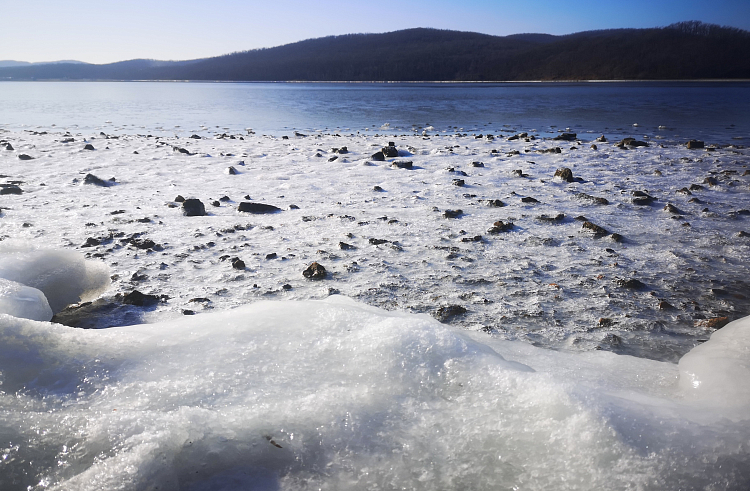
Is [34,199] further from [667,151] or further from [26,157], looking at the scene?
[667,151]

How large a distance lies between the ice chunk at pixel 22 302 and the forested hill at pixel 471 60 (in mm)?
101519

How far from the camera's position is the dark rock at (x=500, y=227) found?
4.19 m

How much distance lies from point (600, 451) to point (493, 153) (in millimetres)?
8024

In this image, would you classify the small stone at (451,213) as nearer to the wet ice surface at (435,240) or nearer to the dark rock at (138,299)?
the wet ice surface at (435,240)

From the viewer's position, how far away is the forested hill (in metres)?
88.1

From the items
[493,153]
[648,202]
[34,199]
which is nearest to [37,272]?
[34,199]

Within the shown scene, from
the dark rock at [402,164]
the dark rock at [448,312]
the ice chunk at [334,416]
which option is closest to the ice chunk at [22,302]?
the ice chunk at [334,416]

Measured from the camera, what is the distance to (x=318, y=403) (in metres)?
1.70

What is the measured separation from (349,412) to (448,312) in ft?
4.13

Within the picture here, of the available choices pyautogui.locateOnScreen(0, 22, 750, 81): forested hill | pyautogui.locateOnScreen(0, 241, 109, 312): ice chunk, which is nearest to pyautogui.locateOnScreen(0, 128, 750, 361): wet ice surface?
pyautogui.locateOnScreen(0, 241, 109, 312): ice chunk

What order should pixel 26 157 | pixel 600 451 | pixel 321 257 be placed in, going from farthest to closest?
pixel 26 157 < pixel 321 257 < pixel 600 451

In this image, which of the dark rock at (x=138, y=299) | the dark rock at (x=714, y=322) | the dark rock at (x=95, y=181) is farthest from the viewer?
A: the dark rock at (x=95, y=181)

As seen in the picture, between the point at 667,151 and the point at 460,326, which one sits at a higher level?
the point at 667,151

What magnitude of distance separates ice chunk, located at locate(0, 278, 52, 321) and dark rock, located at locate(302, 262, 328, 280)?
63.6 inches
